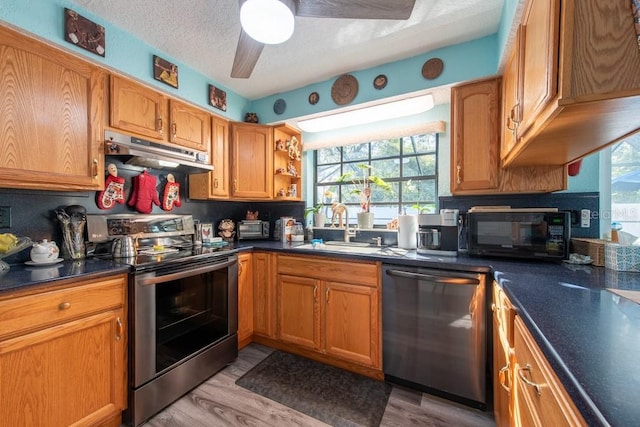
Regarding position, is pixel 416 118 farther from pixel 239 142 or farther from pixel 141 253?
pixel 141 253

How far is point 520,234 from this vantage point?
164cm

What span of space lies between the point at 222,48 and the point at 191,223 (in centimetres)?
149

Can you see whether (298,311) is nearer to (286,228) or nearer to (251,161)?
(286,228)

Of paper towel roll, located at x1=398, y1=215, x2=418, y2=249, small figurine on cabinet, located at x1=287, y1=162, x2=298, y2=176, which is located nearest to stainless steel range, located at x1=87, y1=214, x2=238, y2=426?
small figurine on cabinet, located at x1=287, y1=162, x2=298, y2=176

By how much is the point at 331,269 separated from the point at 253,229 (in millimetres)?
1218

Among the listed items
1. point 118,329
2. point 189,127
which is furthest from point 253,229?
point 118,329

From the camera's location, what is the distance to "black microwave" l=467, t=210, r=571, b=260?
5.09 ft

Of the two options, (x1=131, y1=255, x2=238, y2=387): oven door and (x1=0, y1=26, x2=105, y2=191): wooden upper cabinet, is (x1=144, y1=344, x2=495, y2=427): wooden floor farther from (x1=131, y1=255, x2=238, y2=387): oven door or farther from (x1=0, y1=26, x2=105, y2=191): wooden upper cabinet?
(x1=0, y1=26, x2=105, y2=191): wooden upper cabinet

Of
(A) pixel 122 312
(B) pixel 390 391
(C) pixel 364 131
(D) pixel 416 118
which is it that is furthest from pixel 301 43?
(B) pixel 390 391

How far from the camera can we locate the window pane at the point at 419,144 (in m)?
2.53

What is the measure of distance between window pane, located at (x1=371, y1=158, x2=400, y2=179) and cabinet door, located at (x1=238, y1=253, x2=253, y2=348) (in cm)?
156

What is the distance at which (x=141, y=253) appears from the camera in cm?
192

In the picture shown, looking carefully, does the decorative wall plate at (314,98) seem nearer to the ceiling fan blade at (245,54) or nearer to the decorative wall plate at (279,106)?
the decorative wall plate at (279,106)

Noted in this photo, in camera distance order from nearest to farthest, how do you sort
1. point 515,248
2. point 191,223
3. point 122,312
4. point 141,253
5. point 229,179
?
1. point 122,312
2. point 515,248
3. point 141,253
4. point 191,223
5. point 229,179
